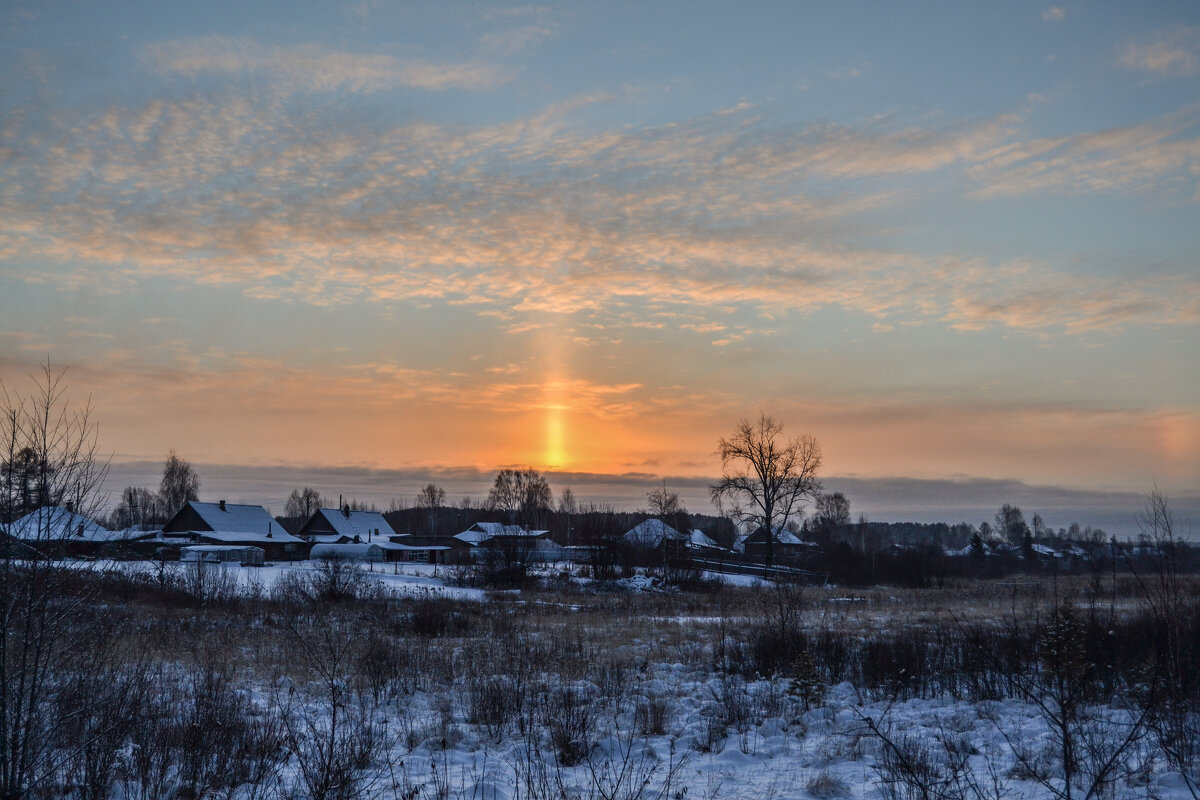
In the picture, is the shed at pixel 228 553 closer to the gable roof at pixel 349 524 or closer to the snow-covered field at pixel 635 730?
the gable roof at pixel 349 524

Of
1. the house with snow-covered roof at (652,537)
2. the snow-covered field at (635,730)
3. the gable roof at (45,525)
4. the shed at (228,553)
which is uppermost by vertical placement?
the gable roof at (45,525)

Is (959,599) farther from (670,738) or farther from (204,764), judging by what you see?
(204,764)

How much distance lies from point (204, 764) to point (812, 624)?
796 inches

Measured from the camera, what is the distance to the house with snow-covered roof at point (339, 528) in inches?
3588

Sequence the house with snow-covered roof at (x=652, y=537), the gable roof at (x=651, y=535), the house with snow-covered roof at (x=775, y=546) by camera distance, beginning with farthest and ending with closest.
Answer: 1. the house with snow-covered roof at (x=775, y=546)
2. the gable roof at (x=651, y=535)
3. the house with snow-covered roof at (x=652, y=537)

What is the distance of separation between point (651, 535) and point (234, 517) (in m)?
44.3

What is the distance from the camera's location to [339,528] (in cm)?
9394

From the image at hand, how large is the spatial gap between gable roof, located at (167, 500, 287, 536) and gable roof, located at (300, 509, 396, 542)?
6.56m

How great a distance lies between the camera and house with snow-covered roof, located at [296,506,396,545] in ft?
299

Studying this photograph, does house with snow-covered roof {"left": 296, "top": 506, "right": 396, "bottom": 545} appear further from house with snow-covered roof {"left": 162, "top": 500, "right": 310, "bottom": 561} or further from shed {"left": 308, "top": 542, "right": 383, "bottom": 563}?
shed {"left": 308, "top": 542, "right": 383, "bottom": 563}

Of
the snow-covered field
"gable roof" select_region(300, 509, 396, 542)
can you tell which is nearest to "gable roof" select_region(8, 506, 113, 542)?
the snow-covered field

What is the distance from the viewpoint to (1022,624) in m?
22.3

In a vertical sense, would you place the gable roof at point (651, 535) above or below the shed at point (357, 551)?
above

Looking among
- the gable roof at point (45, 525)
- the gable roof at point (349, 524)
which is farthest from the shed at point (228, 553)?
the gable roof at point (45, 525)
